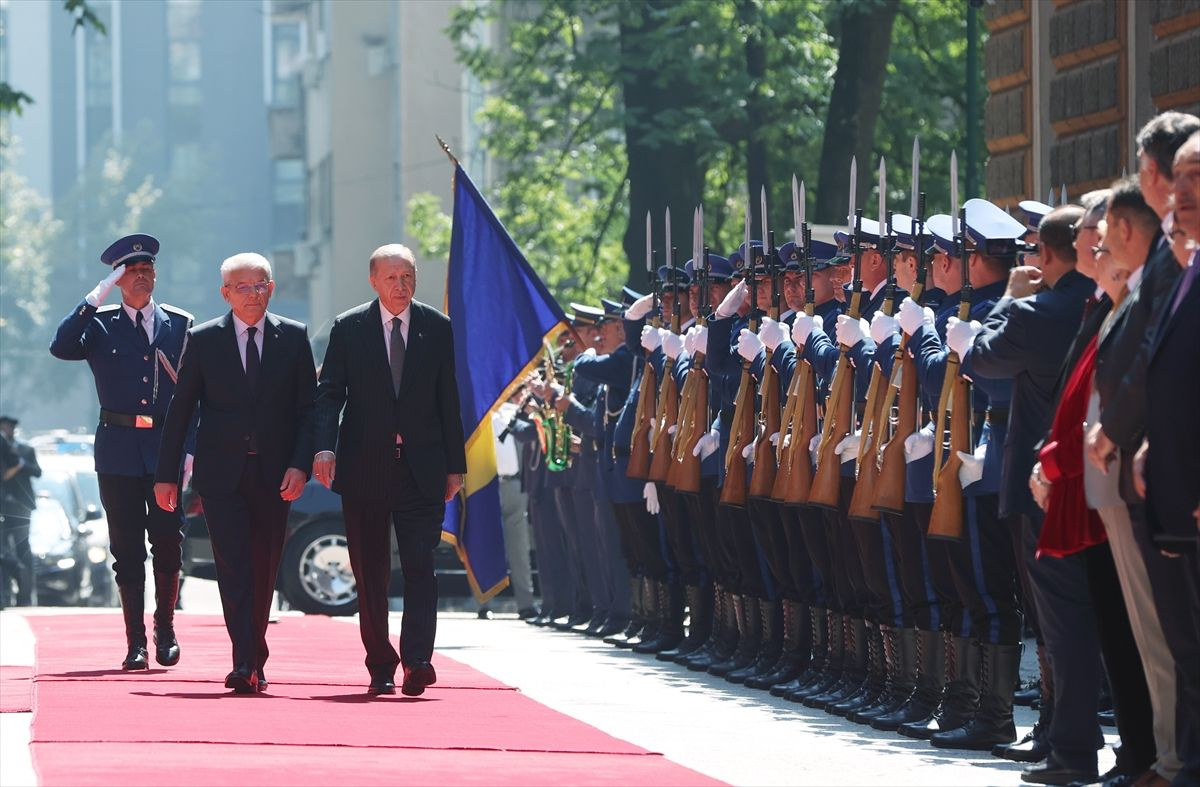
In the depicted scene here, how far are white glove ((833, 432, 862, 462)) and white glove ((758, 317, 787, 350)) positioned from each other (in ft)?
3.80

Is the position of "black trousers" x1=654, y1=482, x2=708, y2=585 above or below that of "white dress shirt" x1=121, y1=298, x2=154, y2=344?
below

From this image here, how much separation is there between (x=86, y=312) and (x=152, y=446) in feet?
2.34

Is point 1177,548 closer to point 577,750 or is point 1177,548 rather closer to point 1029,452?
point 1029,452

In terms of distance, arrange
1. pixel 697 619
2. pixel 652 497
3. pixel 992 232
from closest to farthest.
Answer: pixel 992 232
pixel 697 619
pixel 652 497

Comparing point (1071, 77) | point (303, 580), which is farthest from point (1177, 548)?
point (303, 580)

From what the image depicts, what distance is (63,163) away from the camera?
113250 mm

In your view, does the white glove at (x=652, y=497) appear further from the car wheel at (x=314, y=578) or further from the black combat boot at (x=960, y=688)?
the car wheel at (x=314, y=578)

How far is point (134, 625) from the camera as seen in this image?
13117mm

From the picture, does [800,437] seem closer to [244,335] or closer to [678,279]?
[244,335]

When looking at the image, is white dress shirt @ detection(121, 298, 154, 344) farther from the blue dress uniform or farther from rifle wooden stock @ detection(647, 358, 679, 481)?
rifle wooden stock @ detection(647, 358, 679, 481)

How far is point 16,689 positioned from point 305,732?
2.51m

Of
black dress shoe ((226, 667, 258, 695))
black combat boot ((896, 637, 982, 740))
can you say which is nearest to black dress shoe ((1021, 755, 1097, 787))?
black combat boot ((896, 637, 982, 740))

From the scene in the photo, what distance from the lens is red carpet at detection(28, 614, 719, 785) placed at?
8.80m

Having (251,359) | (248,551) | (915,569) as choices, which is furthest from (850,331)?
(248,551)
